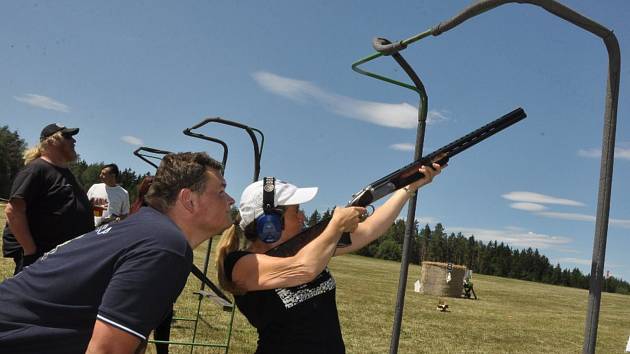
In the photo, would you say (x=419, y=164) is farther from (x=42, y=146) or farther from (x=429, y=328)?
(x=429, y=328)

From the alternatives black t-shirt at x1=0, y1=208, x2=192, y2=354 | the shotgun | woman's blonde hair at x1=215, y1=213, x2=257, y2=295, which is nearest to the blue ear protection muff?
Result: woman's blonde hair at x1=215, y1=213, x2=257, y2=295

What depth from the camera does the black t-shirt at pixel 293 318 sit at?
110 inches

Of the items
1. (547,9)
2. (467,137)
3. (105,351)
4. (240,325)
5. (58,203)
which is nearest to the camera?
(105,351)

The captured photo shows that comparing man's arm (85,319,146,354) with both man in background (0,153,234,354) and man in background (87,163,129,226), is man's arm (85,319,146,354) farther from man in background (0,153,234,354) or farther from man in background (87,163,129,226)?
man in background (87,163,129,226)

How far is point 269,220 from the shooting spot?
292cm

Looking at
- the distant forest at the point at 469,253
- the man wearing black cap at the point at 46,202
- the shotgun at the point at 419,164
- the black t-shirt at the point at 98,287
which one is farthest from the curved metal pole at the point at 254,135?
the distant forest at the point at 469,253

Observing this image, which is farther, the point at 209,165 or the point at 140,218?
the point at 209,165

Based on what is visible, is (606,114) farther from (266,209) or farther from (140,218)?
(140,218)

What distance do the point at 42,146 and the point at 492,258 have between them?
333 feet

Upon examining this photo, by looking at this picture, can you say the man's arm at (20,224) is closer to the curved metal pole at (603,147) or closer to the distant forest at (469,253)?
the curved metal pole at (603,147)

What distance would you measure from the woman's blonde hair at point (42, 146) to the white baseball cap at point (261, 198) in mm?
2653

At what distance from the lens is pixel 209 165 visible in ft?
7.36

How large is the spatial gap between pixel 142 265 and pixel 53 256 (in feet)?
1.61

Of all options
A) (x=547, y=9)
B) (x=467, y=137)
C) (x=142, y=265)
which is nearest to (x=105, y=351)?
(x=142, y=265)
